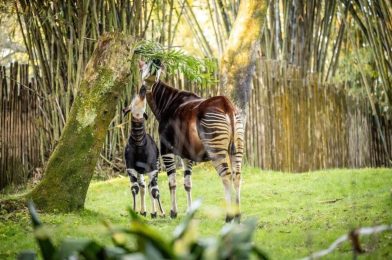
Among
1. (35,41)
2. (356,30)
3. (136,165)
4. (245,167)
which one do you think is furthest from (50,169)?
(356,30)

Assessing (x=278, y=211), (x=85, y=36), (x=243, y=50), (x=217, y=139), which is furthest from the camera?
(x=85, y=36)

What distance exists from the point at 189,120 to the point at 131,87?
165 inches

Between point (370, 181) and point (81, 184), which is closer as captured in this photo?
point (81, 184)

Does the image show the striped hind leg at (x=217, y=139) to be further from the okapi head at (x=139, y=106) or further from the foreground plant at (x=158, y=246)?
the foreground plant at (x=158, y=246)

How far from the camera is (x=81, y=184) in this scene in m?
6.42

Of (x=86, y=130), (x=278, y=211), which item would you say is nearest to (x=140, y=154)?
(x=86, y=130)

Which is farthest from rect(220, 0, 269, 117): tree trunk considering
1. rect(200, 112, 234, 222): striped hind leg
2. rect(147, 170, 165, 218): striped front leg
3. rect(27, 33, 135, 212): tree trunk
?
rect(200, 112, 234, 222): striped hind leg

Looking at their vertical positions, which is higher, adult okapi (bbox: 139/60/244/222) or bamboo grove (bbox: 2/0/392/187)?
bamboo grove (bbox: 2/0/392/187)

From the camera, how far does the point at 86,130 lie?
6.52 m

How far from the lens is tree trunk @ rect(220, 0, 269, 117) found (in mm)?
9547

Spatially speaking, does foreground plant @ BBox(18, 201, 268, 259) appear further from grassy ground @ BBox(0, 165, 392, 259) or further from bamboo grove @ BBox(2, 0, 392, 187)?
bamboo grove @ BBox(2, 0, 392, 187)

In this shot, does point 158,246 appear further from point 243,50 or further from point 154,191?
point 243,50

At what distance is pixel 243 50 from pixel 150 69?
2.81 metres

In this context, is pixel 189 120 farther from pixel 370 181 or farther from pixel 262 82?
pixel 262 82
